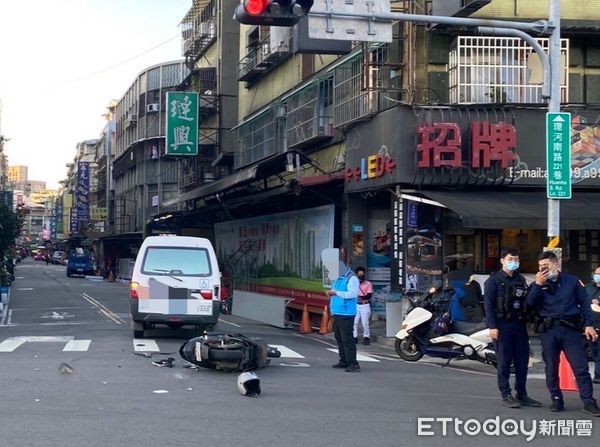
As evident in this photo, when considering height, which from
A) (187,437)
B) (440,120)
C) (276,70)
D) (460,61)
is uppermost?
(276,70)

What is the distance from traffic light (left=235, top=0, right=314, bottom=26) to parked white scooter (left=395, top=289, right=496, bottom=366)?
6.15m

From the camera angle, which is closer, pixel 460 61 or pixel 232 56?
pixel 460 61

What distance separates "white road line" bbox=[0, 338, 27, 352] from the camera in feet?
51.2

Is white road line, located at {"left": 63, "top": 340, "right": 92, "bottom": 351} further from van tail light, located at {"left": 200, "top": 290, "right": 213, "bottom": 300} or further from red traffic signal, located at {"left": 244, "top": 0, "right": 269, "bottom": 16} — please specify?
red traffic signal, located at {"left": 244, "top": 0, "right": 269, "bottom": 16}

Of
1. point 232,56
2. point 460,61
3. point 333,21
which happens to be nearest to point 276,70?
point 232,56

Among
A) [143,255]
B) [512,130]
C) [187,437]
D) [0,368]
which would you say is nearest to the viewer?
[187,437]

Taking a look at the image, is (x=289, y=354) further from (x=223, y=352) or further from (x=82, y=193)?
(x=82, y=193)

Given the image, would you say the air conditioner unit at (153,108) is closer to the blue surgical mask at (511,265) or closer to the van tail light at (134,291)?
the van tail light at (134,291)

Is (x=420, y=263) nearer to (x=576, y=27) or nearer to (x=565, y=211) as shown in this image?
(x=565, y=211)

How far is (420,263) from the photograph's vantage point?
20.2 metres

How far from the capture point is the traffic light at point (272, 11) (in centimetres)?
1098

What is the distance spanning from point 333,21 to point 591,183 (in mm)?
9759

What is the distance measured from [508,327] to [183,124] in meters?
31.1

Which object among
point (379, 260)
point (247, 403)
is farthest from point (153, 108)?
point (247, 403)
